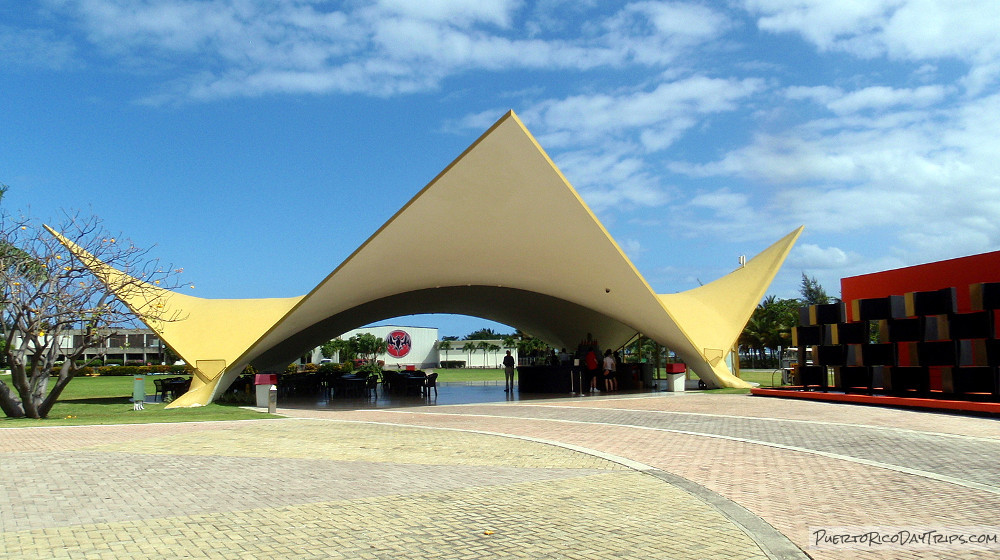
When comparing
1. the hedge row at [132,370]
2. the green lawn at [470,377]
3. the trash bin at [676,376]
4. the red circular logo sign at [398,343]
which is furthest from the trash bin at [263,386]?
the red circular logo sign at [398,343]

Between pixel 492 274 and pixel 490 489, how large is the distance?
1354 centimetres

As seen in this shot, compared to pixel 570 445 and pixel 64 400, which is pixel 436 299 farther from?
pixel 570 445

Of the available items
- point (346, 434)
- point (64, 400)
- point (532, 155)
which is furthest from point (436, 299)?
point (346, 434)

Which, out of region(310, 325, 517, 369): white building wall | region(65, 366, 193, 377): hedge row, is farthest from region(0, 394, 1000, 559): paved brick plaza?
region(310, 325, 517, 369): white building wall

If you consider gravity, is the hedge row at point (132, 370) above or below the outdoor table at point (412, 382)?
below

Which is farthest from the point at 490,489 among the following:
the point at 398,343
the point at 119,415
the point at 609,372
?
the point at 398,343

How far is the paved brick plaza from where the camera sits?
4.20 metres

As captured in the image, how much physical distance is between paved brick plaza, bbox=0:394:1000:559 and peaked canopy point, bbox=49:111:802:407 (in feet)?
15.3

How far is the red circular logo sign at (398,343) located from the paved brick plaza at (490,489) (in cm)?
5026

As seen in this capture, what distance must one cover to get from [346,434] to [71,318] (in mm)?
5972

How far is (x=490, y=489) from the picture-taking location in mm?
5797

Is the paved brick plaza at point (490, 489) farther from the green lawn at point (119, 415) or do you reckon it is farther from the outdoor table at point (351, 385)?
the outdoor table at point (351, 385)

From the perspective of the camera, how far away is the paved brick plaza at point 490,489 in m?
4.20

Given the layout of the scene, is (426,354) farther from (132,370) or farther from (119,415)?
(119,415)
